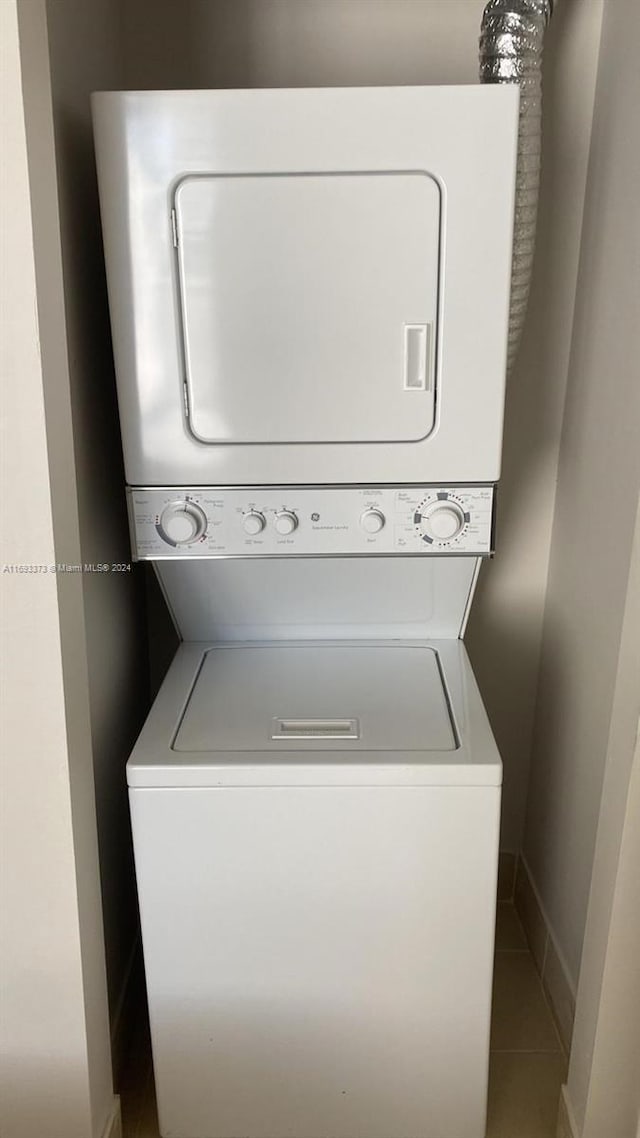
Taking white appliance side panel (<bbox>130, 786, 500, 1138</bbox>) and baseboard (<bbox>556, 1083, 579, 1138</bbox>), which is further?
baseboard (<bbox>556, 1083, 579, 1138</bbox>)

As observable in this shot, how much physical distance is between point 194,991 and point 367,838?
15.1 inches

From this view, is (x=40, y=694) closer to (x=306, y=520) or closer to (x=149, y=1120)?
(x=306, y=520)

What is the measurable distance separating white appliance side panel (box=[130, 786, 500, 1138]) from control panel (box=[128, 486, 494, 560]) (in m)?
0.39

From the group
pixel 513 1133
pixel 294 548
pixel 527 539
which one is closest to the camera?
pixel 294 548

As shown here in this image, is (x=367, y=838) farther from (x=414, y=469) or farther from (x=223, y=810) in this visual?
(x=414, y=469)

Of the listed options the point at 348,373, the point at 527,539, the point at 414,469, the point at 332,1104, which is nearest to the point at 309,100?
the point at 348,373

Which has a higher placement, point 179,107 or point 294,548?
point 179,107

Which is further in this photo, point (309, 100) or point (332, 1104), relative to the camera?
point (332, 1104)

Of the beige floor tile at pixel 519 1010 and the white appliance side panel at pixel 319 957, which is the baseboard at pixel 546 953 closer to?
the beige floor tile at pixel 519 1010

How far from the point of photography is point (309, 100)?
1.29 m

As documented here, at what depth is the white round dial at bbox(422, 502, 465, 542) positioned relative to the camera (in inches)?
58.0

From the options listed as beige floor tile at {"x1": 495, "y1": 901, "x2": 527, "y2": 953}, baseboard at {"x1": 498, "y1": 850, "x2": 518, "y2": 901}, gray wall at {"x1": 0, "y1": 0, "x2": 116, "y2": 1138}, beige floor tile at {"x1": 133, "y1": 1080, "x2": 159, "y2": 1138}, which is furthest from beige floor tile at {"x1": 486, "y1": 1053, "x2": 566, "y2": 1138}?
gray wall at {"x1": 0, "y1": 0, "x2": 116, "y2": 1138}

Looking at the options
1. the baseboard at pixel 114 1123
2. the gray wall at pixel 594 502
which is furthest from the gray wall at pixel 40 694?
the gray wall at pixel 594 502

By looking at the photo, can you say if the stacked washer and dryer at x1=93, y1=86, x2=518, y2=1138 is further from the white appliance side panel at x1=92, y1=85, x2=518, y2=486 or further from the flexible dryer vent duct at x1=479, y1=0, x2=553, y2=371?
the flexible dryer vent duct at x1=479, y1=0, x2=553, y2=371
